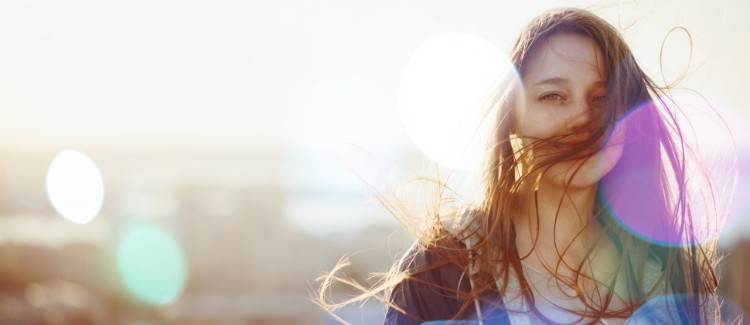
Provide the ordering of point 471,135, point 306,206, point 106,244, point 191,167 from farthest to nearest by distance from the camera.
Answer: point 191,167
point 306,206
point 106,244
point 471,135

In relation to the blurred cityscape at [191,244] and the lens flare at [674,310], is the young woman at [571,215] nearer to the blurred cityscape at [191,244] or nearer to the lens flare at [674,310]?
the lens flare at [674,310]

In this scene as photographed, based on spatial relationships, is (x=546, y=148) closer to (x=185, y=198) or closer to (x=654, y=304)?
(x=654, y=304)

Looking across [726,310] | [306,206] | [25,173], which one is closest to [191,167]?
[306,206]

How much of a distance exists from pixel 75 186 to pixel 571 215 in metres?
27.9

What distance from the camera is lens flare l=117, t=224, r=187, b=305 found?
56.9 ft

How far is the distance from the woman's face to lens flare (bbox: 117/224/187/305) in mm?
14690

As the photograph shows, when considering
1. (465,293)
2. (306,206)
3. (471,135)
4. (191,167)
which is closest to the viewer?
(465,293)

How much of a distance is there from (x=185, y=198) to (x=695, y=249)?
2011 centimetres

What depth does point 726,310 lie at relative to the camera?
2.61 meters

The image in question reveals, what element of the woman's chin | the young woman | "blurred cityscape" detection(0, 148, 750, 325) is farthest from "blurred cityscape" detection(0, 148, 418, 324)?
the woman's chin

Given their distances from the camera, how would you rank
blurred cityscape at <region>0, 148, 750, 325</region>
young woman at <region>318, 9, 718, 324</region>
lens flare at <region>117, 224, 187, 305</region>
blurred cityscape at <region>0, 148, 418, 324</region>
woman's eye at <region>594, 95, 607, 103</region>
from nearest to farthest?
young woman at <region>318, 9, 718, 324</region> → woman's eye at <region>594, 95, 607, 103</region> → blurred cityscape at <region>0, 148, 750, 325</region> → blurred cityscape at <region>0, 148, 418, 324</region> → lens flare at <region>117, 224, 187, 305</region>

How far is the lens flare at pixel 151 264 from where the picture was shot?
17.3 m

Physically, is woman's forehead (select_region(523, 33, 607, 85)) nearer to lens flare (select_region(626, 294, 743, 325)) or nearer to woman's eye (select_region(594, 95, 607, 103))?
woman's eye (select_region(594, 95, 607, 103))

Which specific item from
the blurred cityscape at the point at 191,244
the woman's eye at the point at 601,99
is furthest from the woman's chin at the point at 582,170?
the blurred cityscape at the point at 191,244
